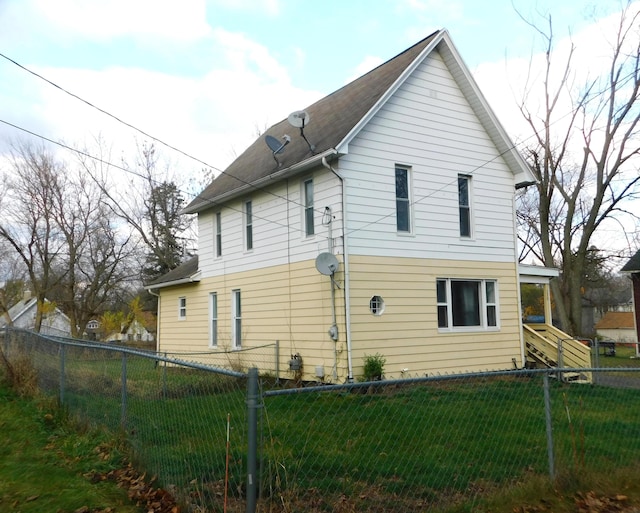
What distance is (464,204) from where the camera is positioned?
45.6 ft

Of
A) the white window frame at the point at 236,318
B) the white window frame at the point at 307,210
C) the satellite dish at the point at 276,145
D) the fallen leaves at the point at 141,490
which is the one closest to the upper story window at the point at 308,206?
the white window frame at the point at 307,210

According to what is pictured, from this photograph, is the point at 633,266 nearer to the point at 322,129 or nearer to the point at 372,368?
the point at 322,129

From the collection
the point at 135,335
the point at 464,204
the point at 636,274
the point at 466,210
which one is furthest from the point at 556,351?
the point at 135,335

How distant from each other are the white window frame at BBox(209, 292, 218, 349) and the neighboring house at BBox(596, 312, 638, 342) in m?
45.2

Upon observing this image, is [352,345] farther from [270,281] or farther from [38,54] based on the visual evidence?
[38,54]

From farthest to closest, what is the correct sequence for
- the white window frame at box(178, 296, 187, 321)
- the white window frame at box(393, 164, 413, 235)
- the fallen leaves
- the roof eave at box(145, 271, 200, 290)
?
the white window frame at box(178, 296, 187, 321) < the roof eave at box(145, 271, 200, 290) < the white window frame at box(393, 164, 413, 235) < the fallen leaves

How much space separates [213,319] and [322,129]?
690 centimetres

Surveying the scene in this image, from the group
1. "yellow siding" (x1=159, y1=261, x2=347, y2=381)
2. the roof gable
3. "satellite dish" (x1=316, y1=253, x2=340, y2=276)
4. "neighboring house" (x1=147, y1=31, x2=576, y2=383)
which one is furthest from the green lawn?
the roof gable

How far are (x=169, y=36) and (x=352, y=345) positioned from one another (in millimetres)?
7303

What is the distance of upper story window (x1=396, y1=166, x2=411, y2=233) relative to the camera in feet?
41.8

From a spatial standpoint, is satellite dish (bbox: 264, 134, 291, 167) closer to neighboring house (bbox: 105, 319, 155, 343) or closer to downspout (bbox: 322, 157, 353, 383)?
downspout (bbox: 322, 157, 353, 383)

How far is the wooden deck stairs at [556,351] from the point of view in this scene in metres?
13.6

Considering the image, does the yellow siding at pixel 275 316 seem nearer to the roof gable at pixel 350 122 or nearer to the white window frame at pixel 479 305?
the roof gable at pixel 350 122

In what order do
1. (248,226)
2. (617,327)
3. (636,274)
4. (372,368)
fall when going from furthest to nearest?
(617,327)
(636,274)
(248,226)
(372,368)
